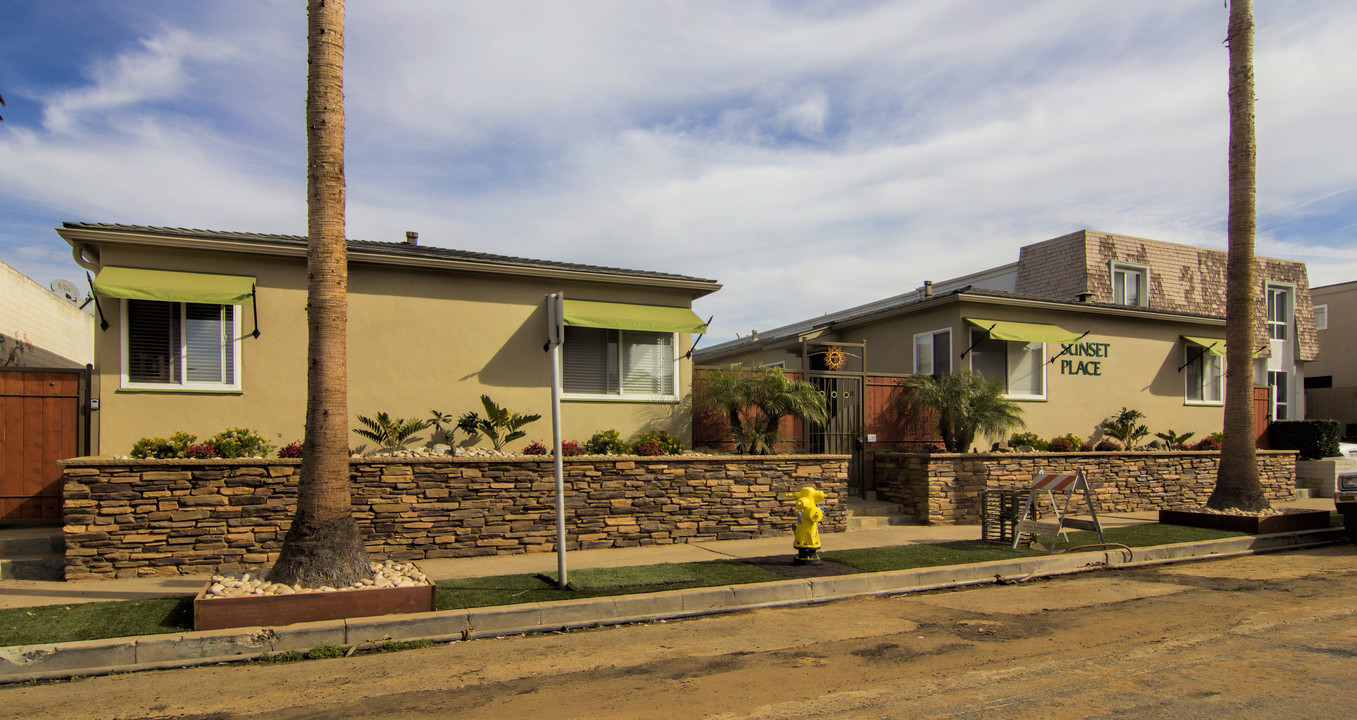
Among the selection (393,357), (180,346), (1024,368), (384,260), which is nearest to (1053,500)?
(1024,368)

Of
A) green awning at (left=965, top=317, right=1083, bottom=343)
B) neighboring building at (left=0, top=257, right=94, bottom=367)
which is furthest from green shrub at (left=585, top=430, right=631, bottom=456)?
neighboring building at (left=0, top=257, right=94, bottom=367)

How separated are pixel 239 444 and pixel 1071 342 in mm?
15081

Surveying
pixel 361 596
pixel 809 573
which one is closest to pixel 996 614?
pixel 809 573

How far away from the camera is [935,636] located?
22.8 feet

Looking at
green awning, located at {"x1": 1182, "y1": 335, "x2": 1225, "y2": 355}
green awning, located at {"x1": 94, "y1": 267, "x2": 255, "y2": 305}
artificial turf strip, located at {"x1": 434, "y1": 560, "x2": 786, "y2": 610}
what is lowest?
artificial turf strip, located at {"x1": 434, "y1": 560, "x2": 786, "y2": 610}

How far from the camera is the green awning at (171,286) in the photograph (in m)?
9.99

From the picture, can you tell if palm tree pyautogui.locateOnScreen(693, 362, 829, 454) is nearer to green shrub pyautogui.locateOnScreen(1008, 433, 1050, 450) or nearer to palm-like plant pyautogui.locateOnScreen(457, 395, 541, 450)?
palm-like plant pyautogui.locateOnScreen(457, 395, 541, 450)

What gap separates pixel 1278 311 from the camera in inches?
1011

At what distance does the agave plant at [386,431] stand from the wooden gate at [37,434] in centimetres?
360

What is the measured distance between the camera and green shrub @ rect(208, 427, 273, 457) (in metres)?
9.79

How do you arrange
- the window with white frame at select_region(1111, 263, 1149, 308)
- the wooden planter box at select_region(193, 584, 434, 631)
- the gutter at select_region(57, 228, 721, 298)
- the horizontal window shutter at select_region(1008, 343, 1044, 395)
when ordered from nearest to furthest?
the wooden planter box at select_region(193, 584, 434, 631) → the gutter at select_region(57, 228, 721, 298) → the horizontal window shutter at select_region(1008, 343, 1044, 395) → the window with white frame at select_region(1111, 263, 1149, 308)

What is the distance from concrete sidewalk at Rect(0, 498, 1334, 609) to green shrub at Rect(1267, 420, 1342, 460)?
9.63 meters

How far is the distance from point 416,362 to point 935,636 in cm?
819

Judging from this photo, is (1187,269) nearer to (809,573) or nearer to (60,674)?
(809,573)
